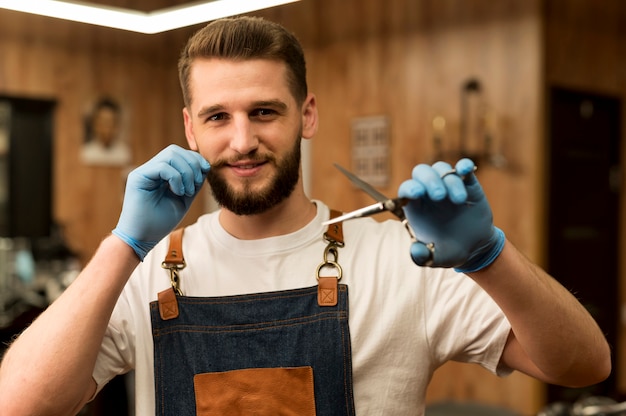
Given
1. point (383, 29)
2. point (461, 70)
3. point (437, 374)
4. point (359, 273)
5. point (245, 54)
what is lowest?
point (437, 374)

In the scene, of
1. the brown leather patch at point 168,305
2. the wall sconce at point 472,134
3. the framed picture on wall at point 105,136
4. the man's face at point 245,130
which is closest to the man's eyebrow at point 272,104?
the man's face at point 245,130

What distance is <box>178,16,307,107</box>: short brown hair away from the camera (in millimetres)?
1610

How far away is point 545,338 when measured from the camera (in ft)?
4.55

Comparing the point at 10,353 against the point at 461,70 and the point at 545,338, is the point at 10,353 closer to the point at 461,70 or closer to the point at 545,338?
the point at 545,338

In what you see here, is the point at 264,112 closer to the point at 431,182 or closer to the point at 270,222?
the point at 270,222

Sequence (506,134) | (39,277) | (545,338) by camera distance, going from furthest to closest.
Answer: (39,277) < (506,134) < (545,338)

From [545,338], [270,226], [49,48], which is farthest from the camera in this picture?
[49,48]

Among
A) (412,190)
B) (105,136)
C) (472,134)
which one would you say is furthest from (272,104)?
(105,136)

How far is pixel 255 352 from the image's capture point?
1601mm

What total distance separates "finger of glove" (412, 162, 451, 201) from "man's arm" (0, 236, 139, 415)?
0.61 metres

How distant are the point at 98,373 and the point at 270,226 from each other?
49 cm

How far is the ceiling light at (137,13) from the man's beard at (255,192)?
7.00 feet

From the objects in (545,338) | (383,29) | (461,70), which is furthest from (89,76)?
(545,338)

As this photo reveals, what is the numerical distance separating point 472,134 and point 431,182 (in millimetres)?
3789
